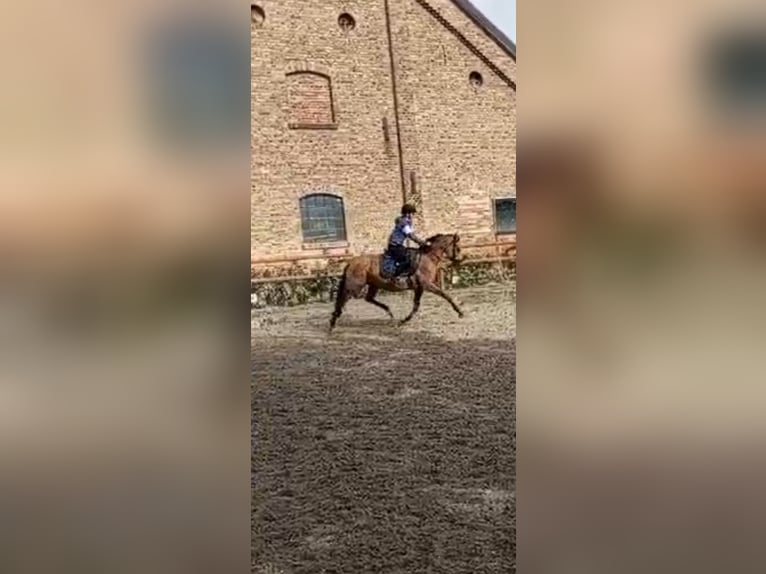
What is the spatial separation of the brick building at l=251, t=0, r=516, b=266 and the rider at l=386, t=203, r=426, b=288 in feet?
0.31

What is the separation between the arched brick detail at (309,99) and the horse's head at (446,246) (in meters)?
1.11

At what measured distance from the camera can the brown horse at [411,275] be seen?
5211 millimetres

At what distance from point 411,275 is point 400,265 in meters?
0.10

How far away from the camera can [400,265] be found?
525 cm

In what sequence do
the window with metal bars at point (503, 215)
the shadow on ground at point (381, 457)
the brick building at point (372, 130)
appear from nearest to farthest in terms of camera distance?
the shadow on ground at point (381, 457), the window with metal bars at point (503, 215), the brick building at point (372, 130)

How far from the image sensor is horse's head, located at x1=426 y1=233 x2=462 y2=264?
5156 mm

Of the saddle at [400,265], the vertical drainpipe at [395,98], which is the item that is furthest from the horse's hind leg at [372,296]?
the vertical drainpipe at [395,98]

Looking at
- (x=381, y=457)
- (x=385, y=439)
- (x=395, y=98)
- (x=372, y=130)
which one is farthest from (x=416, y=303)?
(x=381, y=457)

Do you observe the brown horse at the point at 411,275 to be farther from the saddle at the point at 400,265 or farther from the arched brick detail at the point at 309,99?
the arched brick detail at the point at 309,99
